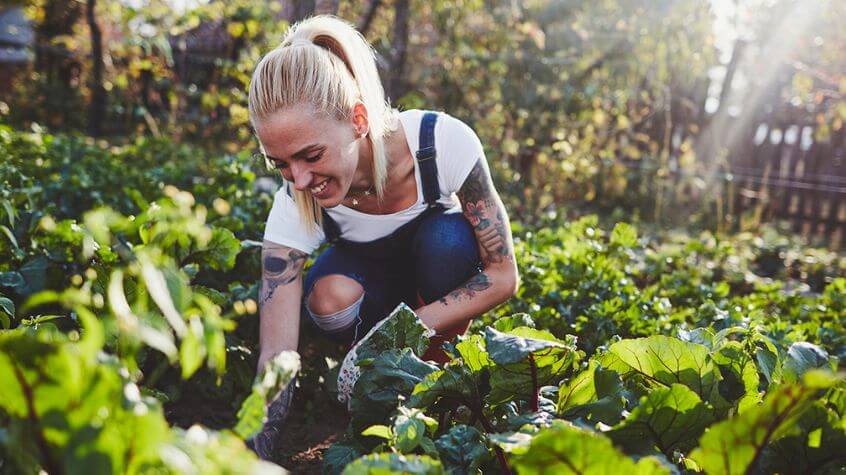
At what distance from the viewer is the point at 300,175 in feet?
6.45

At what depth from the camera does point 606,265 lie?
9.80ft

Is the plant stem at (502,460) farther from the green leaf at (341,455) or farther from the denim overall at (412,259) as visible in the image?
the denim overall at (412,259)

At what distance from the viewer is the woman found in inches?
77.8

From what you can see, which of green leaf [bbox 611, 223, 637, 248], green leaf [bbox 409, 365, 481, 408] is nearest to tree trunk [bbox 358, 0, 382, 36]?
green leaf [bbox 611, 223, 637, 248]

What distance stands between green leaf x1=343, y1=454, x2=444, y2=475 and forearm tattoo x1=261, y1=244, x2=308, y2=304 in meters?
1.30

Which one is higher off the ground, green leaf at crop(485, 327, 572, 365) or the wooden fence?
green leaf at crop(485, 327, 572, 365)

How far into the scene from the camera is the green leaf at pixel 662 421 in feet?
3.70

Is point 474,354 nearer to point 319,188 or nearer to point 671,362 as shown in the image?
point 671,362

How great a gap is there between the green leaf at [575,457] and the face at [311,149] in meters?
1.25

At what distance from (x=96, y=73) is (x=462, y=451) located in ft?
30.1

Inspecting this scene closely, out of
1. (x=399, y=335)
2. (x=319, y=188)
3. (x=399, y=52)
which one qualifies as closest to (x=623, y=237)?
(x=319, y=188)

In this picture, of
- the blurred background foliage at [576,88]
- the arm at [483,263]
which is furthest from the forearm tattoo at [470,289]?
the blurred background foliage at [576,88]

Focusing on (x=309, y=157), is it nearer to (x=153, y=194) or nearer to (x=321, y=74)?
(x=321, y=74)

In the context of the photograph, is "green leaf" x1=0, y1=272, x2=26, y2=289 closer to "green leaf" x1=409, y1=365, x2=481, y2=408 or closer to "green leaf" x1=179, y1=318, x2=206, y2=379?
"green leaf" x1=409, y1=365, x2=481, y2=408
